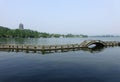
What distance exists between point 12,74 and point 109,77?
52.9 feet

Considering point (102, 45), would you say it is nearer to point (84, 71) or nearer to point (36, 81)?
point (84, 71)

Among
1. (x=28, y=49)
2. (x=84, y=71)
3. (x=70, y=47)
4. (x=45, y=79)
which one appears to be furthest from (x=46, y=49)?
(x=45, y=79)

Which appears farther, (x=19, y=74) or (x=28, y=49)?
(x=28, y=49)

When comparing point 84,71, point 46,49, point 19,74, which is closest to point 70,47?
point 46,49

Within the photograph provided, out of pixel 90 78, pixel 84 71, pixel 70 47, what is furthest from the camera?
pixel 70 47

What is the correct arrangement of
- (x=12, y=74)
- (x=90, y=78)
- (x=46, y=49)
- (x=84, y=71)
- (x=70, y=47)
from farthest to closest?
(x=70, y=47) < (x=46, y=49) < (x=84, y=71) < (x=12, y=74) < (x=90, y=78)

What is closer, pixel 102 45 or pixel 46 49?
pixel 46 49

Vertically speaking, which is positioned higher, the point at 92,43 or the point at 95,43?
the point at 92,43

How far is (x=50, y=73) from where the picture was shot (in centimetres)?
2697

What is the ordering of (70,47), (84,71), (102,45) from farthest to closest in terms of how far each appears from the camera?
(102,45) → (70,47) → (84,71)

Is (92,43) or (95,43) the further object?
(95,43)

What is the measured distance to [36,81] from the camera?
74.0 feet

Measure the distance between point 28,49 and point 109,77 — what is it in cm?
3902

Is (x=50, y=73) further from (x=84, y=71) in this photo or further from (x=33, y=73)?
(x=84, y=71)
